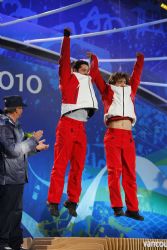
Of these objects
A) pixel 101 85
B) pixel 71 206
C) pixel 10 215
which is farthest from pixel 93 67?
pixel 10 215

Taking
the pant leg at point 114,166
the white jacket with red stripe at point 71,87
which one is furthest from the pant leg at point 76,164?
the pant leg at point 114,166

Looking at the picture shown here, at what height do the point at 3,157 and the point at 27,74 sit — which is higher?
the point at 27,74

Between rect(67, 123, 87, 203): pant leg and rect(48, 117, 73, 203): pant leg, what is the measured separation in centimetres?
Answer: 7

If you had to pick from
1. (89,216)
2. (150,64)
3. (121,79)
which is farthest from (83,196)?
(150,64)

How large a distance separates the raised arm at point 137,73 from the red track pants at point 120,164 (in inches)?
19.9

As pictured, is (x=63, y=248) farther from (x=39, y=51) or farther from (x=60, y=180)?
(x=39, y=51)

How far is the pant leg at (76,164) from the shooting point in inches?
190

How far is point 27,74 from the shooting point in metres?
5.49

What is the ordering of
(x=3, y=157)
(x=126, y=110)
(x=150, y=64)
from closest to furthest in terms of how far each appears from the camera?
(x=3, y=157)
(x=126, y=110)
(x=150, y=64)

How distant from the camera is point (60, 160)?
15.6 feet

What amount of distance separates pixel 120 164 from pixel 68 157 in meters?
0.58

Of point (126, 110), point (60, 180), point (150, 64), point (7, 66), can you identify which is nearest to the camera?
point (60, 180)

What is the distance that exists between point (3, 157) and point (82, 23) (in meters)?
2.16

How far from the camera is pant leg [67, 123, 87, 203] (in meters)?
4.83
